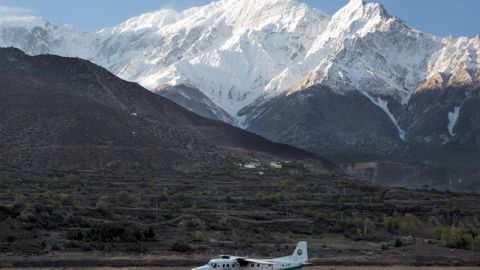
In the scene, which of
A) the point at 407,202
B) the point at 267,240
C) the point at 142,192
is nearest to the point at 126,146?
the point at 142,192

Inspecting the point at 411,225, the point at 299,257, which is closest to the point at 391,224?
the point at 411,225

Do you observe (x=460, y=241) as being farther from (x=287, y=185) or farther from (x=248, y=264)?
(x=287, y=185)

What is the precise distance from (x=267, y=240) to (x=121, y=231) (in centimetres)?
1583

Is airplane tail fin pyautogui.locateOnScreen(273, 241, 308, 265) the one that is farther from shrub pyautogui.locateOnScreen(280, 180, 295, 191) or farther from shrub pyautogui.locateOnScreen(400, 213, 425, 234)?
shrub pyautogui.locateOnScreen(280, 180, 295, 191)

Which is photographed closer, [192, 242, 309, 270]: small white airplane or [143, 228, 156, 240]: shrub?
[192, 242, 309, 270]: small white airplane

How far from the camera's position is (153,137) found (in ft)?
563

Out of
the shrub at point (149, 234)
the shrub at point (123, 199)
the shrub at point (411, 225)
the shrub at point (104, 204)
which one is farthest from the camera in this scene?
the shrub at point (123, 199)

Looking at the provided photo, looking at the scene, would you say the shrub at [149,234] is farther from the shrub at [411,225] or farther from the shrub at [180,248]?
the shrub at [411,225]

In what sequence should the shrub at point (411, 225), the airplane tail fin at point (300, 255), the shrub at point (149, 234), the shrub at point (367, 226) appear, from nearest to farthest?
the airplane tail fin at point (300, 255) < the shrub at point (149, 234) < the shrub at point (367, 226) < the shrub at point (411, 225)

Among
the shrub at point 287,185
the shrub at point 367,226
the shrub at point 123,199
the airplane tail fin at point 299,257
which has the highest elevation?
the shrub at point 287,185

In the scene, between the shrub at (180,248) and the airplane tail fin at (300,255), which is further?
the shrub at (180,248)

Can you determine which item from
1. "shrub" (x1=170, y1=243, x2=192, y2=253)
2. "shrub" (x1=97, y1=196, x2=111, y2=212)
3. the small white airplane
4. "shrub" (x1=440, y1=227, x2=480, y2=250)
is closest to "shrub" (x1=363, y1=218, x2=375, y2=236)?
"shrub" (x1=440, y1=227, x2=480, y2=250)

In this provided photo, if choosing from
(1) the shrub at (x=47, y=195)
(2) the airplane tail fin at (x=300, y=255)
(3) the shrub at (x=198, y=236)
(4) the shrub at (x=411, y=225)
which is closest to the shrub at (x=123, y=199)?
(1) the shrub at (x=47, y=195)

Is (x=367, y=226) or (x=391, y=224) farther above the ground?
(x=391, y=224)
